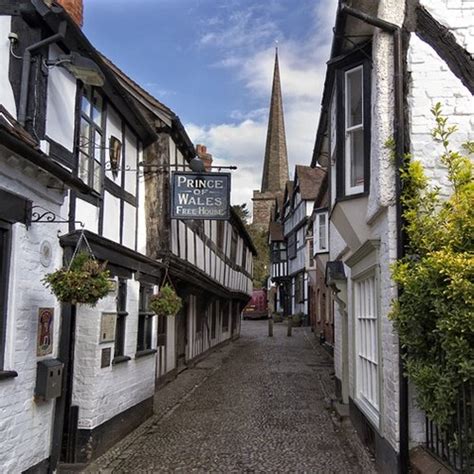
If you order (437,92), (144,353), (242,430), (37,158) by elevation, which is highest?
(437,92)

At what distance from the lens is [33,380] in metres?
5.59

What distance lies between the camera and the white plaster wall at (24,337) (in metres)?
5.06

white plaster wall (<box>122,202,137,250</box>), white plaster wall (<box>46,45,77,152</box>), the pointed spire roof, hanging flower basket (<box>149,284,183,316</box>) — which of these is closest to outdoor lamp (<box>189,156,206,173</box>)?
white plaster wall (<box>122,202,137,250</box>)

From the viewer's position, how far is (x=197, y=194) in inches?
414

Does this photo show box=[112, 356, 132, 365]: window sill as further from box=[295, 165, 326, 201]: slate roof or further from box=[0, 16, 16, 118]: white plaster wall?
box=[295, 165, 326, 201]: slate roof

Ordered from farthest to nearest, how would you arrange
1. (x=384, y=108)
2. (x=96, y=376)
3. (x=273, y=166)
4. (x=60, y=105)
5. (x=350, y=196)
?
(x=273, y=166), (x=350, y=196), (x=96, y=376), (x=60, y=105), (x=384, y=108)

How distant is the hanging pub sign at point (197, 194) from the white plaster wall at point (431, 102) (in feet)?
16.5

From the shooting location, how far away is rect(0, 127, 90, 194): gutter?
14.7 feet

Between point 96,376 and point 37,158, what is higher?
point 37,158

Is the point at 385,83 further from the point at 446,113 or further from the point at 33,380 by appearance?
the point at 33,380

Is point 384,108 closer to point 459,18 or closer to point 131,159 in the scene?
point 459,18

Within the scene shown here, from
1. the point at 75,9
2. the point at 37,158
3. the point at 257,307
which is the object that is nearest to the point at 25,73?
the point at 37,158

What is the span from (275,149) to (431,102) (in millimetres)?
62729

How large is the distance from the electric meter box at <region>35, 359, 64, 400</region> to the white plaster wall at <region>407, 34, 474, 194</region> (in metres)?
4.42
